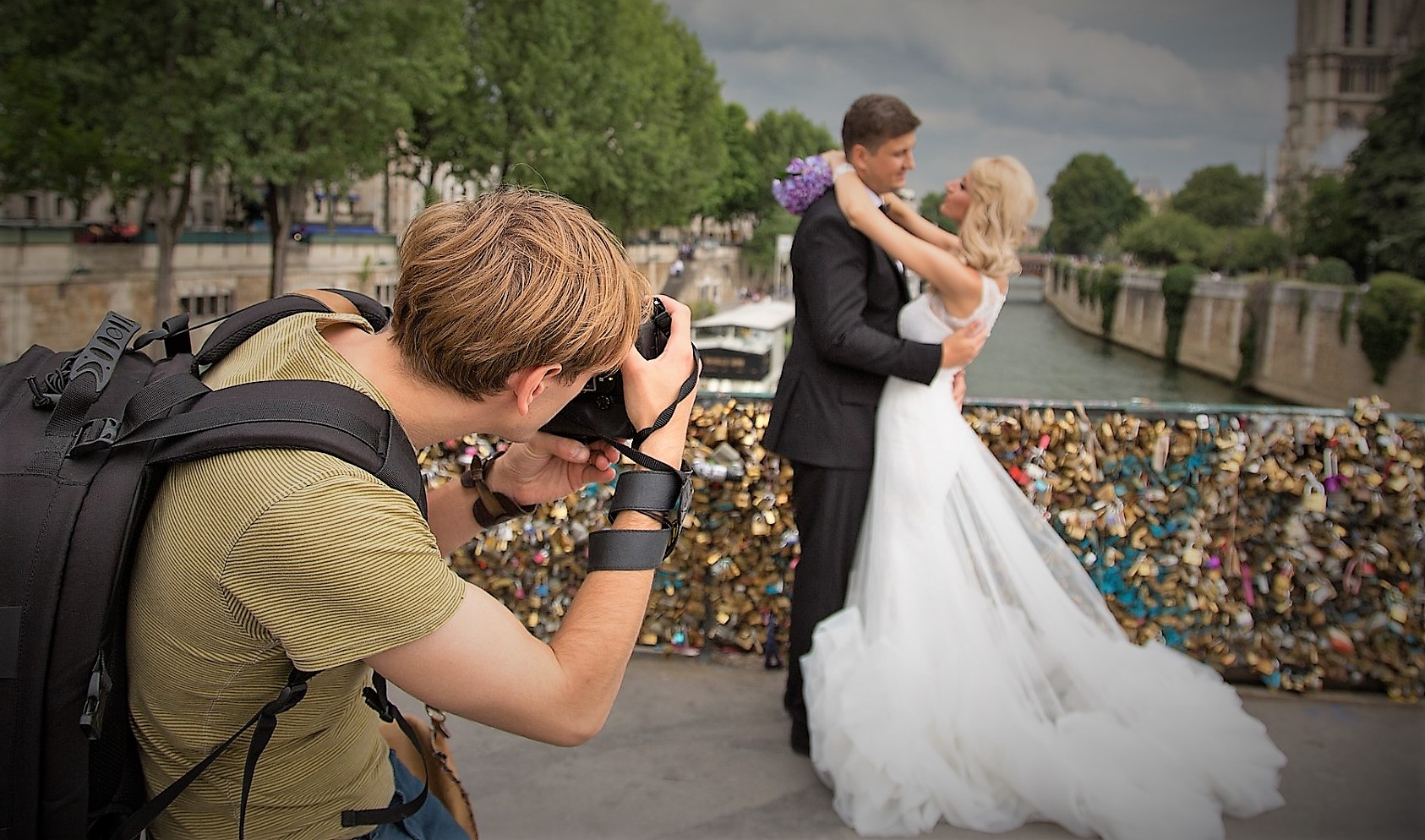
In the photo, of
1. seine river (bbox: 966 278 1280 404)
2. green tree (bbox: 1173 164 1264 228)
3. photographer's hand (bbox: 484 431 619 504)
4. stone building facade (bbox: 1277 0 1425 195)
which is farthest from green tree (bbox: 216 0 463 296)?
green tree (bbox: 1173 164 1264 228)

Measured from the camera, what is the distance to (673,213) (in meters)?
38.6

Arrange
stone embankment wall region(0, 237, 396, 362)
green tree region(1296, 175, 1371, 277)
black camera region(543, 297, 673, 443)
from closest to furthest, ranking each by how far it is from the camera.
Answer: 1. black camera region(543, 297, 673, 443)
2. stone embankment wall region(0, 237, 396, 362)
3. green tree region(1296, 175, 1371, 277)

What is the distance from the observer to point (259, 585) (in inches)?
46.2

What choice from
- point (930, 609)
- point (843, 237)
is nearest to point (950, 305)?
point (843, 237)

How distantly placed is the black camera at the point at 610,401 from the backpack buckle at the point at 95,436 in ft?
1.83

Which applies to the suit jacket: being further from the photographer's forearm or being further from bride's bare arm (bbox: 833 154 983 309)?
the photographer's forearm

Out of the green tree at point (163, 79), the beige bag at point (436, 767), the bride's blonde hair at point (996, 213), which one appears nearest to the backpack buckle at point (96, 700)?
the beige bag at point (436, 767)

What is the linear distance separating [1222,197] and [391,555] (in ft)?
292

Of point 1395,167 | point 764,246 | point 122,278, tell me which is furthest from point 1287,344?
point 764,246

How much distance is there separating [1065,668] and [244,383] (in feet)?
9.12

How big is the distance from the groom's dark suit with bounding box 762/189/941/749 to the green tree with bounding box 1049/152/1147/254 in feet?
309

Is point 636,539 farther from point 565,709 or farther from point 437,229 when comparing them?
point 437,229

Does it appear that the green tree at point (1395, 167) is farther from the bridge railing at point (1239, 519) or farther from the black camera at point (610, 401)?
the black camera at point (610, 401)

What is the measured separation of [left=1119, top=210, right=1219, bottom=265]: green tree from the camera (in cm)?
6338
